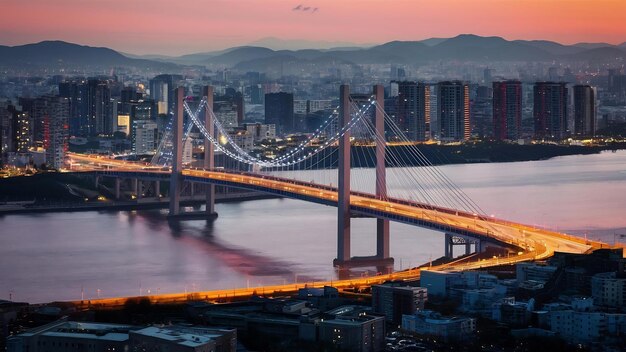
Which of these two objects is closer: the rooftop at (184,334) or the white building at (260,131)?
the rooftop at (184,334)

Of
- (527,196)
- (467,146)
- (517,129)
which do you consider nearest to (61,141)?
(527,196)

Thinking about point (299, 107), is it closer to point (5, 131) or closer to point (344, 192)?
point (5, 131)

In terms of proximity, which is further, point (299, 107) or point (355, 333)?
point (299, 107)

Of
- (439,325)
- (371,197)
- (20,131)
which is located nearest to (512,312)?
(439,325)

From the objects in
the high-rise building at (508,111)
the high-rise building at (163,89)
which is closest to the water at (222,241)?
the high-rise building at (508,111)

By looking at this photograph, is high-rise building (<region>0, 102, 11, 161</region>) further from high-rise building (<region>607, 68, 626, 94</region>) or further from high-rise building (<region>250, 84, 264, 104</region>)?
high-rise building (<region>607, 68, 626, 94</region>)

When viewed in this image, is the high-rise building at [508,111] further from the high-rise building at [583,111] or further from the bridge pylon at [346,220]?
the bridge pylon at [346,220]
